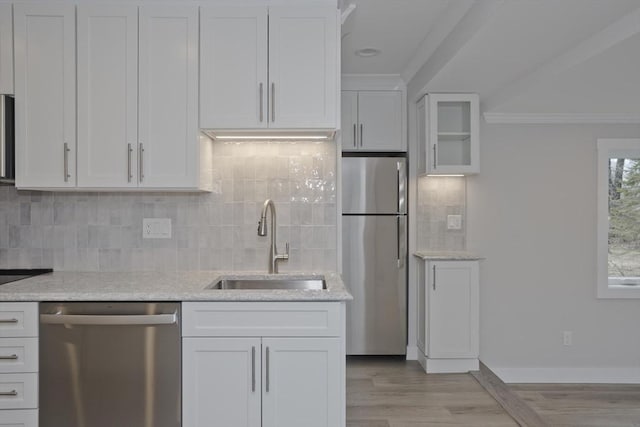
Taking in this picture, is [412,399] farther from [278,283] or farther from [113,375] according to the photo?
[113,375]

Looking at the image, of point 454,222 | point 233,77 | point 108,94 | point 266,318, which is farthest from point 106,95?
point 454,222

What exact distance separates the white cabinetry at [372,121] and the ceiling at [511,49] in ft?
0.72

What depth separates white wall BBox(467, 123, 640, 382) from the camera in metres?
4.04

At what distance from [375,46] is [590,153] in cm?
229

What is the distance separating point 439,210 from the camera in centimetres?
391

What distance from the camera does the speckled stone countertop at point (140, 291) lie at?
2.01 m

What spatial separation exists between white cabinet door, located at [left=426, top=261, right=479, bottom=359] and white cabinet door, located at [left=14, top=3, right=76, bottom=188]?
2.66 metres

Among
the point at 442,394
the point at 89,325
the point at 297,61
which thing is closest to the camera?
the point at 89,325

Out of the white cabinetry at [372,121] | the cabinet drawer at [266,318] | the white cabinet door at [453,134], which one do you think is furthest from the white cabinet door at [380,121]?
the cabinet drawer at [266,318]

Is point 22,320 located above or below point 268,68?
below

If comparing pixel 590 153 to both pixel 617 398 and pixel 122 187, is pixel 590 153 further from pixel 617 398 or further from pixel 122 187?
pixel 122 187

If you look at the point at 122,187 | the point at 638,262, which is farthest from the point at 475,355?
the point at 122,187

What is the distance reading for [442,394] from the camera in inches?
125

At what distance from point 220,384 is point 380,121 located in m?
2.67
